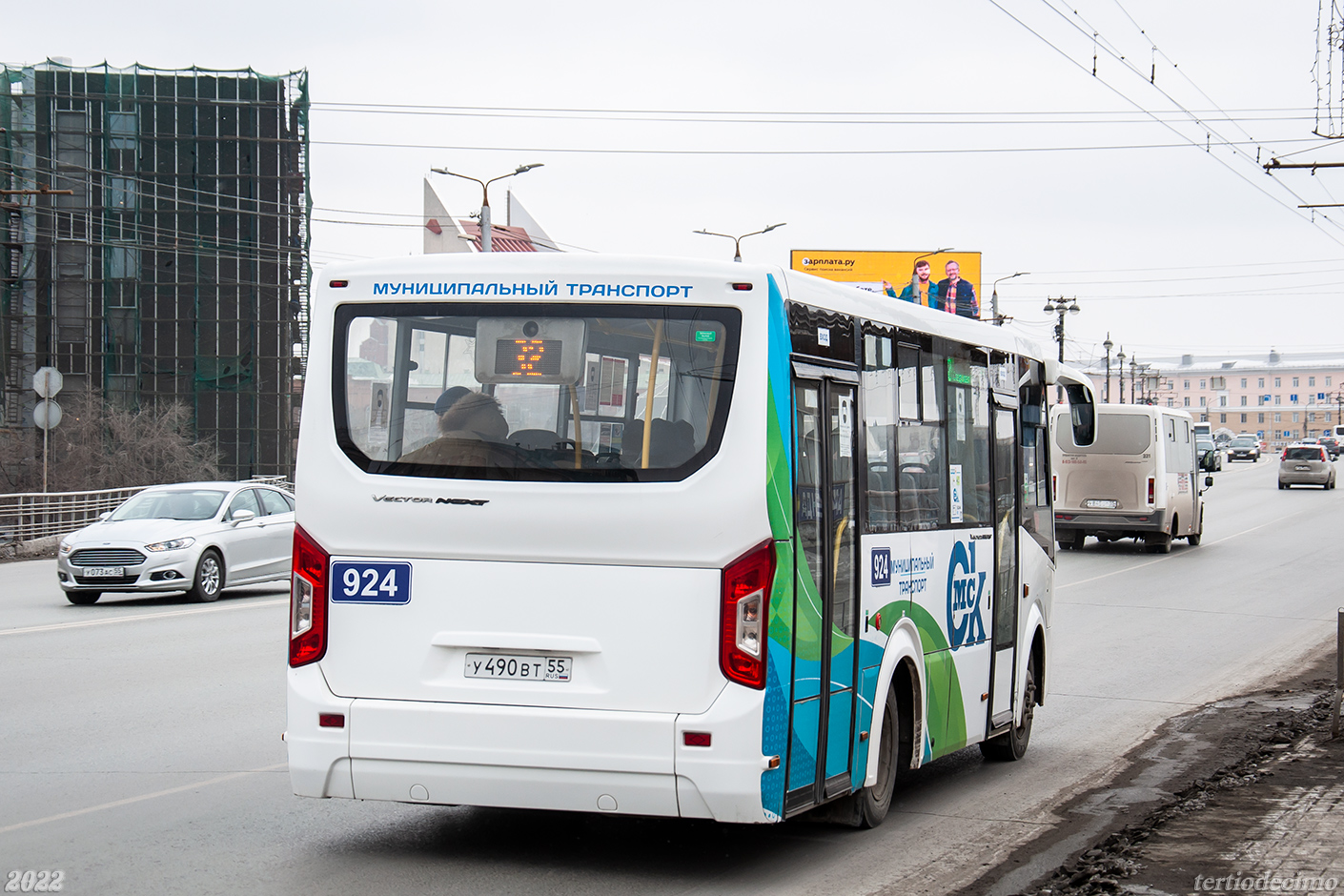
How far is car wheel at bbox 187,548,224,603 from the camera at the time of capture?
19047mm

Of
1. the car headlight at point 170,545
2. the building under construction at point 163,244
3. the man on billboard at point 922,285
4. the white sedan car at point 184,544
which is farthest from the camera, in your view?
the man on billboard at point 922,285

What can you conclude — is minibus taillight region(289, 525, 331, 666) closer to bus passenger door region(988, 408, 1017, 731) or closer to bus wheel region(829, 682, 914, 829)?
bus wheel region(829, 682, 914, 829)

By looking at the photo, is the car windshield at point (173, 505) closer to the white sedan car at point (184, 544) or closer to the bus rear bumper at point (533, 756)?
the white sedan car at point (184, 544)

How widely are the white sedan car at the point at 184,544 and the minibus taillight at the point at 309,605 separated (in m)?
13.1

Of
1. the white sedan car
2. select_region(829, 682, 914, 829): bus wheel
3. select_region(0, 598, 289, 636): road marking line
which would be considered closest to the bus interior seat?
select_region(829, 682, 914, 829): bus wheel

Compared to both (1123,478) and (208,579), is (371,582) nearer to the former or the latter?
(208,579)

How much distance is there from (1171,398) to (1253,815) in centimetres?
19589

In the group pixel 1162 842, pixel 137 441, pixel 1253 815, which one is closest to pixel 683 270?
pixel 1162 842

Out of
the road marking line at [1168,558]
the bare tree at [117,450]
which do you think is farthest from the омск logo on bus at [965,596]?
the bare tree at [117,450]

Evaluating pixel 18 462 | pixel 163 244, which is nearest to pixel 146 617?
pixel 18 462

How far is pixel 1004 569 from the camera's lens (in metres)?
9.04

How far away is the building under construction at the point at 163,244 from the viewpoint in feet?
188

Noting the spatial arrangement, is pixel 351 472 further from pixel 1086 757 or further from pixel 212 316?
pixel 212 316

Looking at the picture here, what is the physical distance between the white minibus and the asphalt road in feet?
43.5
